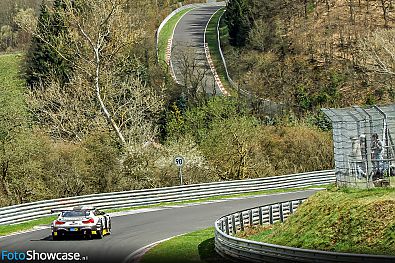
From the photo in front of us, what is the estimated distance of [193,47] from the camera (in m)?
109

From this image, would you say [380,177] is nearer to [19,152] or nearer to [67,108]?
[19,152]

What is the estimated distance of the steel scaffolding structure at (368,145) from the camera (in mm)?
24281

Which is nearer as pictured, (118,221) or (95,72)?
(118,221)

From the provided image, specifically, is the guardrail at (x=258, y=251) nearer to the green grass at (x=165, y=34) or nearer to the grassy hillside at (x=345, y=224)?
the grassy hillside at (x=345, y=224)

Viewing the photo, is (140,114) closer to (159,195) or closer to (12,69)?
(159,195)

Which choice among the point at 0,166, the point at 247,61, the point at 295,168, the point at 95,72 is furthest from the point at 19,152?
the point at 247,61

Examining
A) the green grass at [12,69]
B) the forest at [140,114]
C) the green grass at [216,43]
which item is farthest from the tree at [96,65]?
the green grass at [216,43]

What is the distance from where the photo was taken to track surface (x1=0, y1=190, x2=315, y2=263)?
2454 cm

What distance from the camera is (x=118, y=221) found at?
117 ft

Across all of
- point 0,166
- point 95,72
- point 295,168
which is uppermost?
point 95,72

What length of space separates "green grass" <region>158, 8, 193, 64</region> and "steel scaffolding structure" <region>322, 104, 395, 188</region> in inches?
2772

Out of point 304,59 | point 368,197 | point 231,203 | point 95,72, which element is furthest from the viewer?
point 304,59

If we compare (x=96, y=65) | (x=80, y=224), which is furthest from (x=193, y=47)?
(x=80, y=224)

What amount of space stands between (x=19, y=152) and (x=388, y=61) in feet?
137
